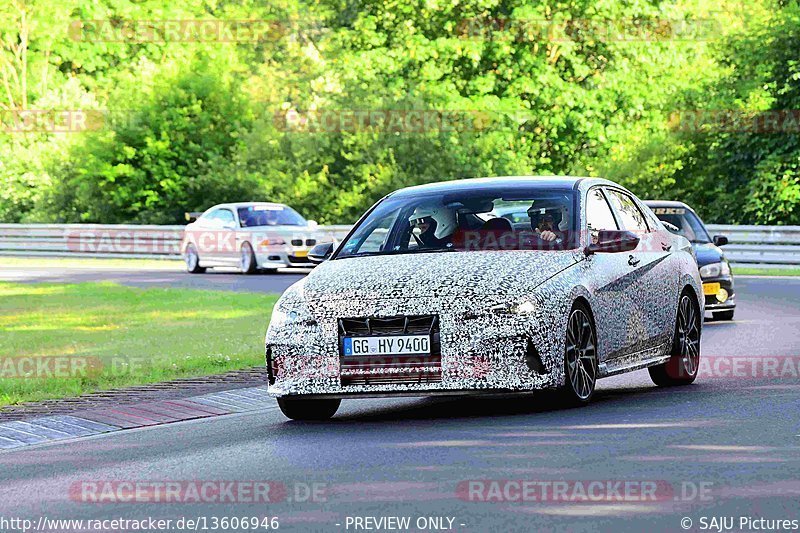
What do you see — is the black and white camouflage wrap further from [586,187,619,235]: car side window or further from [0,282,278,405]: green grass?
[0,282,278,405]: green grass

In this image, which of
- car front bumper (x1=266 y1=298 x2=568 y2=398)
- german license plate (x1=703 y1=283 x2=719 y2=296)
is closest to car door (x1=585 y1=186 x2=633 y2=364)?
car front bumper (x1=266 y1=298 x2=568 y2=398)

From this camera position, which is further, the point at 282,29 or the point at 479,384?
the point at 282,29

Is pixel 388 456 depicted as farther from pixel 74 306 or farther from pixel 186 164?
pixel 186 164

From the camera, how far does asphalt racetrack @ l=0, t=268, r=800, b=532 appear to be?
7523 mm

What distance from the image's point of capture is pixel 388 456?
9.41m

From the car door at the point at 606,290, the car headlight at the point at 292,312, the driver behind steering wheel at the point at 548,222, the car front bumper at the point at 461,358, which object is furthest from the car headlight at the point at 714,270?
the car headlight at the point at 292,312

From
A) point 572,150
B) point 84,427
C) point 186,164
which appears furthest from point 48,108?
point 84,427

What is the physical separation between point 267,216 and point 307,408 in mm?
26702

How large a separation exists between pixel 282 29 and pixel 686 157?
135 feet

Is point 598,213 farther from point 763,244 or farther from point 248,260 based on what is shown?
point 763,244

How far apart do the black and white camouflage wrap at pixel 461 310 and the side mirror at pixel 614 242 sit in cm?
11

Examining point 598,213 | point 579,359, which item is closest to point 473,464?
point 579,359

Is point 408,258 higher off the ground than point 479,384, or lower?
higher

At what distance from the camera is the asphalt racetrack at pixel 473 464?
7.52m
